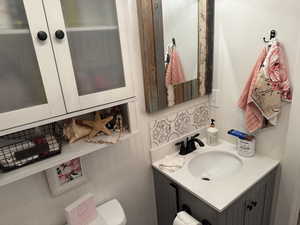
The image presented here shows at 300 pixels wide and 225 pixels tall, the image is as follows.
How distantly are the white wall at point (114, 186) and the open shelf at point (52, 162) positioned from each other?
0.61 feet

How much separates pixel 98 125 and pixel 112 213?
52cm

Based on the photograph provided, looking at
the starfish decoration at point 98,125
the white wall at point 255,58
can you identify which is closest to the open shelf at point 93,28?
the starfish decoration at point 98,125

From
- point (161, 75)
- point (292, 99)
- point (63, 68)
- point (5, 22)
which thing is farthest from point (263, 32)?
point (5, 22)

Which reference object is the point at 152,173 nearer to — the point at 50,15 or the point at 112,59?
the point at 112,59

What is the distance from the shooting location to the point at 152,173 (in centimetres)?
143

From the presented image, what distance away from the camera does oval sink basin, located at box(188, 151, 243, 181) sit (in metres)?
1.43

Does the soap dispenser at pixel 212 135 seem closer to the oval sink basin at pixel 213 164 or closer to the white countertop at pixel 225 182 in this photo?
the oval sink basin at pixel 213 164

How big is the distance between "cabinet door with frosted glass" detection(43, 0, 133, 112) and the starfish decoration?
178 millimetres

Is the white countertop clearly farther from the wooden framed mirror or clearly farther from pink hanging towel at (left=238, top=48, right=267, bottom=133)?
the wooden framed mirror

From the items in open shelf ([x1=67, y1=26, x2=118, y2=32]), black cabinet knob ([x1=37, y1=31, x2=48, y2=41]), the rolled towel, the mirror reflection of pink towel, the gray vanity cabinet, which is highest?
open shelf ([x1=67, y1=26, x2=118, y2=32])

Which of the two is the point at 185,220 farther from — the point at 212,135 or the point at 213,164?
the point at 212,135

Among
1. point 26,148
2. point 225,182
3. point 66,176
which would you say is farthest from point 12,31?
point 225,182

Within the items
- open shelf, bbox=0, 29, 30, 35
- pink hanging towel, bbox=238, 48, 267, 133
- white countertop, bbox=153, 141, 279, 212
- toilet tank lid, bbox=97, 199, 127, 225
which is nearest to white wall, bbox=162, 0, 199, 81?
pink hanging towel, bbox=238, 48, 267, 133

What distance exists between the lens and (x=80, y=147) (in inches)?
36.3
